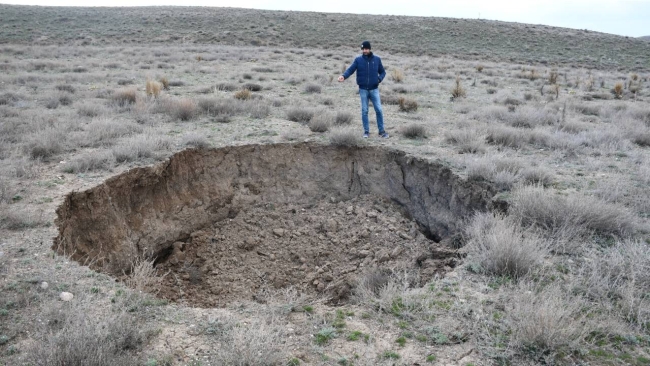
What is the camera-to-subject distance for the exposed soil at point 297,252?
239 inches

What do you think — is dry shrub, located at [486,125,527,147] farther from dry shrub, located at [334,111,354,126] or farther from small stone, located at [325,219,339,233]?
small stone, located at [325,219,339,233]

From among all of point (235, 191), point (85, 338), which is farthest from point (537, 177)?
point (85, 338)

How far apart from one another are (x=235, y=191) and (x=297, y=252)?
1963 millimetres

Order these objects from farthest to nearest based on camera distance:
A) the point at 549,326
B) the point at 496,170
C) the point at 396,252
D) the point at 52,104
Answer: the point at 52,104 → the point at 496,170 → the point at 396,252 → the point at 549,326

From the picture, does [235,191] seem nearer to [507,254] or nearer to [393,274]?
[393,274]

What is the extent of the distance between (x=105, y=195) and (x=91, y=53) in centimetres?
2227

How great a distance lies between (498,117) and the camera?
1123 cm

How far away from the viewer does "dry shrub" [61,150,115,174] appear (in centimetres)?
690

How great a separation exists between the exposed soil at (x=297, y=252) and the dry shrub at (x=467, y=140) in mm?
1802

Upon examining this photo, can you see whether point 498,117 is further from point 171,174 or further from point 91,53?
point 91,53

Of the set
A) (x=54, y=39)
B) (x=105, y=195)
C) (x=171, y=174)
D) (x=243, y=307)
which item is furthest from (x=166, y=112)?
(x=54, y=39)

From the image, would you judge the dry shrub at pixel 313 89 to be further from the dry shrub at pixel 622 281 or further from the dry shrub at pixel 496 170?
the dry shrub at pixel 622 281

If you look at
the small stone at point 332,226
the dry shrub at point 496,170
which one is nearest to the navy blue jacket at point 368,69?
the dry shrub at point 496,170

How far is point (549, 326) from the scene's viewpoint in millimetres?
3273
